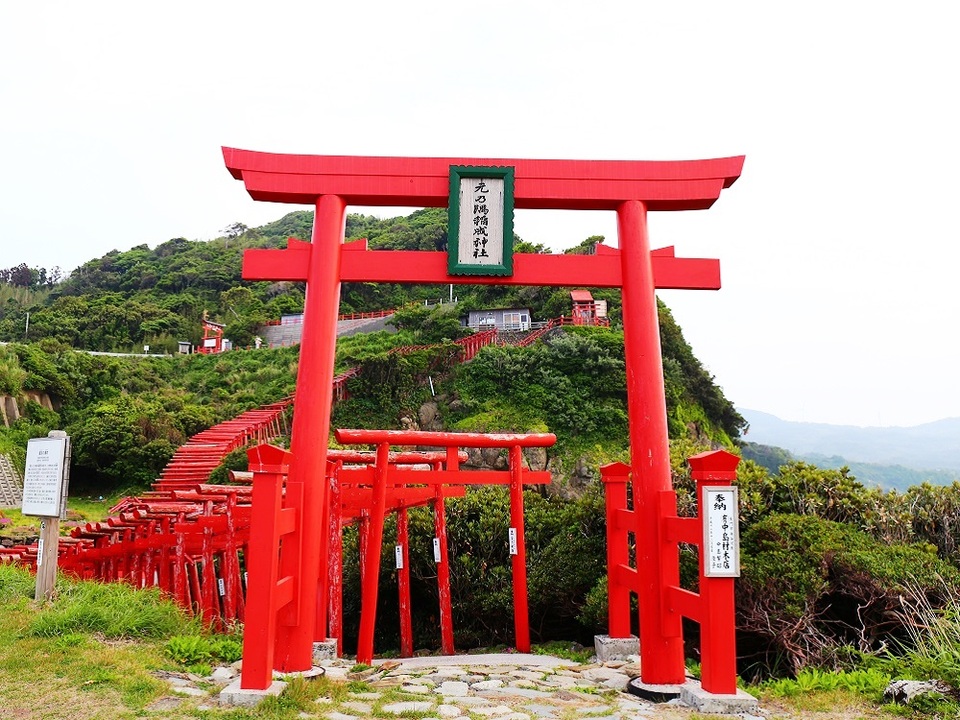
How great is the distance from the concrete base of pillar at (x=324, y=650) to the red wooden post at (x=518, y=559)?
2.57m

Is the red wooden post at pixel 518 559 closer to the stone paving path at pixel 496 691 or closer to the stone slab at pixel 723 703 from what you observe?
the stone paving path at pixel 496 691

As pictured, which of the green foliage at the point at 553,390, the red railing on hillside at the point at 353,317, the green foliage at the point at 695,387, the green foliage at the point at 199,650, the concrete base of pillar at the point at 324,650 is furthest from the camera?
the red railing on hillside at the point at 353,317

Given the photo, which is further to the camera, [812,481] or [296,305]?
[296,305]

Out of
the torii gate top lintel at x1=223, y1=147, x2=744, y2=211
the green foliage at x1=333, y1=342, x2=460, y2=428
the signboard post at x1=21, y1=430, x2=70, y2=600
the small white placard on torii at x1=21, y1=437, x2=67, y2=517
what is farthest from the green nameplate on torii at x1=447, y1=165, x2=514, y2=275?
the green foliage at x1=333, y1=342, x2=460, y2=428

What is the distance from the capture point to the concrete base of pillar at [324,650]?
6.78m

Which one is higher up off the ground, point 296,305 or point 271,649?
point 296,305

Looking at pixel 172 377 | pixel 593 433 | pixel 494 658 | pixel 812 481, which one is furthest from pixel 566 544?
pixel 172 377

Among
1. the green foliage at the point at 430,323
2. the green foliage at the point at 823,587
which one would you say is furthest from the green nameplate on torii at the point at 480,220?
the green foliage at the point at 430,323

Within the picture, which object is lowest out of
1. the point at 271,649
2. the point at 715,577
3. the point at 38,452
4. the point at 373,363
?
the point at 271,649

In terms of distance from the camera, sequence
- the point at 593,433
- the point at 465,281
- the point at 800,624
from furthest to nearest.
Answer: the point at 593,433, the point at 800,624, the point at 465,281

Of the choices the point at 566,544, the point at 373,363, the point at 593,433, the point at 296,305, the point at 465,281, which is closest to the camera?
the point at 465,281

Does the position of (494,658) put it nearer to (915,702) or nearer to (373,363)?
(915,702)

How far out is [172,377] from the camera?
34750 mm

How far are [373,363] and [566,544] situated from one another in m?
18.5
